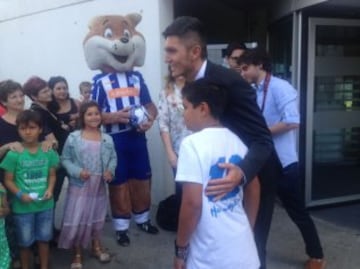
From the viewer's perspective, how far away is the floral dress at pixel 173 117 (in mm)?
4391

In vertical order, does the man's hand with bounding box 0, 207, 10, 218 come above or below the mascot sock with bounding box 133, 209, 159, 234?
above

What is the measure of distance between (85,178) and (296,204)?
1.68 meters

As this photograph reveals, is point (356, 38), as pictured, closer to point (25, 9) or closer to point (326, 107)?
point (326, 107)

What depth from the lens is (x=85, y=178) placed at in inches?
149

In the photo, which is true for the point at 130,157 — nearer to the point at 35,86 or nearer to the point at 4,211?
the point at 35,86

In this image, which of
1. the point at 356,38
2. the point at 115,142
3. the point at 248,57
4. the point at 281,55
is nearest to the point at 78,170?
the point at 115,142

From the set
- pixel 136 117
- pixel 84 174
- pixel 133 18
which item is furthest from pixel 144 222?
pixel 133 18

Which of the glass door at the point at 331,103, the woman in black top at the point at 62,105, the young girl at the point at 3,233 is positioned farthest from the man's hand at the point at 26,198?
the glass door at the point at 331,103

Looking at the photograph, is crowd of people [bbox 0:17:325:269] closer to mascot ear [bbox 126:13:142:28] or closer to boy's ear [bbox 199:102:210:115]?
boy's ear [bbox 199:102:210:115]

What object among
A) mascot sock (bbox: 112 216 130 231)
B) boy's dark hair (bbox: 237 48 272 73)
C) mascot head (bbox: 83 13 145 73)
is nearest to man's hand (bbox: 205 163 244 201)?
boy's dark hair (bbox: 237 48 272 73)

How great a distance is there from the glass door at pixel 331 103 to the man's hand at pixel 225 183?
334 centimetres

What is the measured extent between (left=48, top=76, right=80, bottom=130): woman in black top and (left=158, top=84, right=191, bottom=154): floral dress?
2.67ft

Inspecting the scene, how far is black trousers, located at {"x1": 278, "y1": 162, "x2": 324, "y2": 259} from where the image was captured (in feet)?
11.7

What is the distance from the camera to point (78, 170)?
375cm
